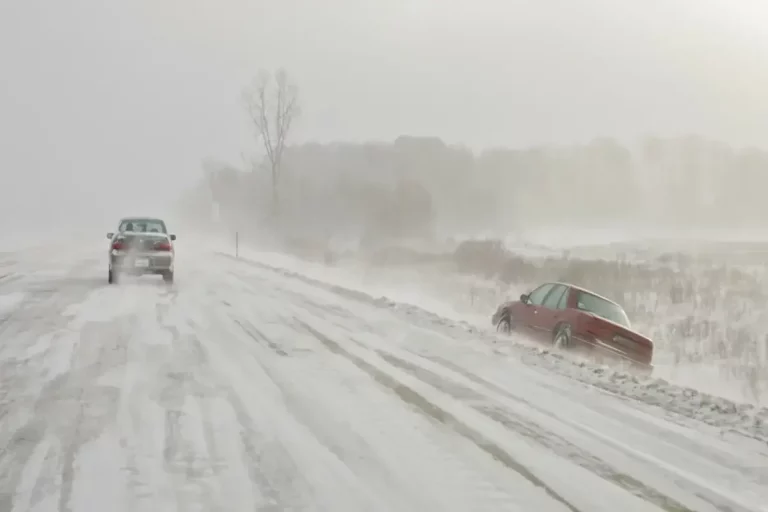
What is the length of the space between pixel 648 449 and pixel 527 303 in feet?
26.3

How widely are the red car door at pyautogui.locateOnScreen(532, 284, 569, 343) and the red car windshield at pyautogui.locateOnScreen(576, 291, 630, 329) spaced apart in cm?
31

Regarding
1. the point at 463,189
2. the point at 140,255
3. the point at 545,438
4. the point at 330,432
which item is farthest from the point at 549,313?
the point at 463,189

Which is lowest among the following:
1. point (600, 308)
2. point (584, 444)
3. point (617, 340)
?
point (617, 340)

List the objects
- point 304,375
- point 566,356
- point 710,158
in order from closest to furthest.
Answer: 1. point 304,375
2. point 566,356
3. point 710,158

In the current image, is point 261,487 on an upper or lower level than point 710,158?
lower

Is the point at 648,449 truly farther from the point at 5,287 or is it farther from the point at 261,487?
the point at 5,287

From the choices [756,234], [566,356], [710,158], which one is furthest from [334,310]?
[710,158]

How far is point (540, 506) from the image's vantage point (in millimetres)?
4812

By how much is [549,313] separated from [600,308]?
897 mm

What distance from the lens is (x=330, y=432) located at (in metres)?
6.43

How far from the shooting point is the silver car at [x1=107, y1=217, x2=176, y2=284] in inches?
810

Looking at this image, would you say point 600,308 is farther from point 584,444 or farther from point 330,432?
point 330,432

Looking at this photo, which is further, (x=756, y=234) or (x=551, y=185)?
(x=551, y=185)

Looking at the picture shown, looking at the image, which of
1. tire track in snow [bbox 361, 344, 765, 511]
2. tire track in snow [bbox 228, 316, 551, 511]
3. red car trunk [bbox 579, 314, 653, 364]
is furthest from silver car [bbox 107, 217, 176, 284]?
tire track in snow [bbox 361, 344, 765, 511]
